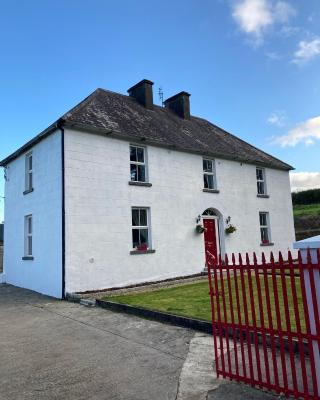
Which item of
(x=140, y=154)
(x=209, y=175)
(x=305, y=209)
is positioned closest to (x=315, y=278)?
(x=140, y=154)

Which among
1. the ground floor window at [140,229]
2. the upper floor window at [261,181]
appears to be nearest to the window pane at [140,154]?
the ground floor window at [140,229]

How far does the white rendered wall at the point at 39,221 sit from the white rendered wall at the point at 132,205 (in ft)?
2.22

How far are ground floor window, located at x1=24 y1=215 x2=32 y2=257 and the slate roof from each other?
10.4ft

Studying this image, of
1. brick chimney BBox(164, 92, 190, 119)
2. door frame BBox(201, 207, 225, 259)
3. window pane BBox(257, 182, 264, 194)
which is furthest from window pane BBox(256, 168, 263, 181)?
brick chimney BBox(164, 92, 190, 119)

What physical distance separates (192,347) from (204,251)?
10.8 m

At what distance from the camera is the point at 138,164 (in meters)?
15.2

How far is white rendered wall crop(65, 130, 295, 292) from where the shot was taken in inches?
504

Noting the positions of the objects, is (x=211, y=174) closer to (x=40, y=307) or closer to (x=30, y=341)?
(x=40, y=307)

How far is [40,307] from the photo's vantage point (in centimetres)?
1090

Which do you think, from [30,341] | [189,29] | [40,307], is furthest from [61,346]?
[189,29]

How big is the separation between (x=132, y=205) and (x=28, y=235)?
16.5 ft

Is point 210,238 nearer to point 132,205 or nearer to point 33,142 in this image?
point 132,205

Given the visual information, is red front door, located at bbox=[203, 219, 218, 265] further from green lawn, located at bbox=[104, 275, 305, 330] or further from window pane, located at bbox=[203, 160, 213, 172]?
green lawn, located at bbox=[104, 275, 305, 330]

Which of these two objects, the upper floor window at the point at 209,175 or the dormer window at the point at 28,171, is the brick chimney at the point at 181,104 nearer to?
the upper floor window at the point at 209,175
